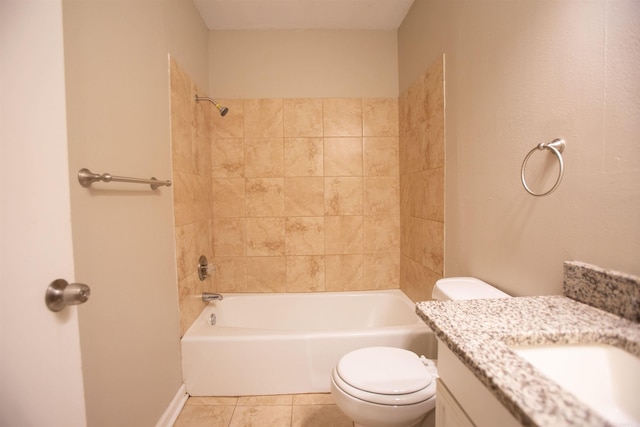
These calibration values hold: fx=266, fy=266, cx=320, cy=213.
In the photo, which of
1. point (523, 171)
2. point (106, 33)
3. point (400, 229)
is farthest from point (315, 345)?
point (106, 33)

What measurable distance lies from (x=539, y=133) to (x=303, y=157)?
152 centimetres

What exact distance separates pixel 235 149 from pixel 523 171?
6.03 ft

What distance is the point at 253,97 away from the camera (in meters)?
2.10

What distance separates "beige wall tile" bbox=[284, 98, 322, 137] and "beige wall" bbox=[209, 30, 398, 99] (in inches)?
2.3

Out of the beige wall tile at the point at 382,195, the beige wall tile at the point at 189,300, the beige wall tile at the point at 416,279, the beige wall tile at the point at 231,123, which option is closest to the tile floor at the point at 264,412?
the beige wall tile at the point at 189,300

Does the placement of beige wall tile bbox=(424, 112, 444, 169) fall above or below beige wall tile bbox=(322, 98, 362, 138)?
below

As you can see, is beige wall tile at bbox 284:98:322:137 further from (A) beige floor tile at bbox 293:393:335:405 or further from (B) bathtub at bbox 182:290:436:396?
(A) beige floor tile at bbox 293:393:335:405

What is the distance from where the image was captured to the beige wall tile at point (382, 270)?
7.10 ft

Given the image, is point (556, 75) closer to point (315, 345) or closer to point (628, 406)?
point (628, 406)

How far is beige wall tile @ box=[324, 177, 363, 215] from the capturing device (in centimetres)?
213

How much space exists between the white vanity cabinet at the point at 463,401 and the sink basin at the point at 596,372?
12 centimetres

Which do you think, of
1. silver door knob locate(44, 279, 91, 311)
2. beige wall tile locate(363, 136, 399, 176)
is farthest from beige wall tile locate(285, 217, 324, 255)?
silver door knob locate(44, 279, 91, 311)

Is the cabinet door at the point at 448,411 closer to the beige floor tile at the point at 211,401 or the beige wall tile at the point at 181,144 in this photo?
the beige floor tile at the point at 211,401

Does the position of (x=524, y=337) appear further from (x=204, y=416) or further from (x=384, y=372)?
(x=204, y=416)
